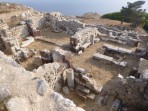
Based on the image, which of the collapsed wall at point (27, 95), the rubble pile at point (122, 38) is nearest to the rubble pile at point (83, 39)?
the rubble pile at point (122, 38)

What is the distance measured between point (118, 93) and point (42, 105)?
608 cm

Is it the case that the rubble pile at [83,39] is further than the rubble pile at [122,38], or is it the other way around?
the rubble pile at [122,38]

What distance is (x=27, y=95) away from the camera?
17.9ft

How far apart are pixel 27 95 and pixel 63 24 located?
13999mm

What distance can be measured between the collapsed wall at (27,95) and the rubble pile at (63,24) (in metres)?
12.4

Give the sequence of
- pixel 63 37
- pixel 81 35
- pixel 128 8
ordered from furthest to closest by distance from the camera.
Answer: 1. pixel 128 8
2. pixel 63 37
3. pixel 81 35

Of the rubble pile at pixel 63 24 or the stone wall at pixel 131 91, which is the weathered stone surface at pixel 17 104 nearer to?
the stone wall at pixel 131 91

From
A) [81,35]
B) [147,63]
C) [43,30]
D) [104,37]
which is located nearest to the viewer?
[147,63]

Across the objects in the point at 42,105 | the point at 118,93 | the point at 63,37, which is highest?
the point at 42,105

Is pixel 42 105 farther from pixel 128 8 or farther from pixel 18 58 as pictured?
pixel 128 8

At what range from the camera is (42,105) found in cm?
519

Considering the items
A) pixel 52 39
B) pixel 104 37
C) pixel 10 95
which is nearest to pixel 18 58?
pixel 52 39

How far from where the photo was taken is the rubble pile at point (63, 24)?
721 inches

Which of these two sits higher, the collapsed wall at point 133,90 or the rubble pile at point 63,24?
the rubble pile at point 63,24
